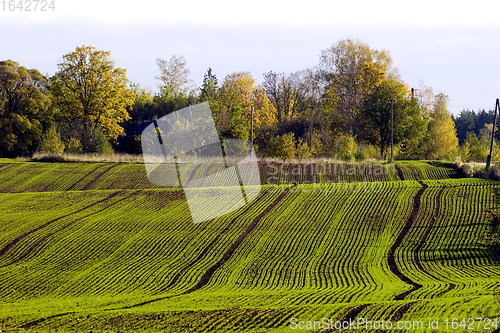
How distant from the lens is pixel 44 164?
4941cm

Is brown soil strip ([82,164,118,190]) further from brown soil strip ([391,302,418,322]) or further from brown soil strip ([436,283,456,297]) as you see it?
brown soil strip ([391,302,418,322])

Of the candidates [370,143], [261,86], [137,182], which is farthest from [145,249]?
[261,86]

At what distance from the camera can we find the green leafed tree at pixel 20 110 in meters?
56.7

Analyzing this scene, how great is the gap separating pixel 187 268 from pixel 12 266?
350 inches

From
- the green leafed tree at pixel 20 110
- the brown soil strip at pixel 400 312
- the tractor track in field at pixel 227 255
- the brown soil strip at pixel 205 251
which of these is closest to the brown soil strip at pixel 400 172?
the tractor track in field at pixel 227 255

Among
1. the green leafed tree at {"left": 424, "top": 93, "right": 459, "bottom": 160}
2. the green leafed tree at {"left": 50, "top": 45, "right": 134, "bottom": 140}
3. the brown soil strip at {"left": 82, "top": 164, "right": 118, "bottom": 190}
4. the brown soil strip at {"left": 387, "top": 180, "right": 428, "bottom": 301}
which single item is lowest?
the brown soil strip at {"left": 387, "top": 180, "right": 428, "bottom": 301}

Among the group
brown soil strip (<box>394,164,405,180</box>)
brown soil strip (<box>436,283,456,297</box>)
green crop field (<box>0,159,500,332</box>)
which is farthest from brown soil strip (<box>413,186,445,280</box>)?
brown soil strip (<box>394,164,405,180</box>)

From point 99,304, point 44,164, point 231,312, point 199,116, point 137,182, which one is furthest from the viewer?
point 199,116

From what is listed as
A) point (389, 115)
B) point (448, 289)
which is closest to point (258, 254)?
point (448, 289)

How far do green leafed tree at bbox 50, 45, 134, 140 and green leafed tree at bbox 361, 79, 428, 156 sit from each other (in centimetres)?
2901

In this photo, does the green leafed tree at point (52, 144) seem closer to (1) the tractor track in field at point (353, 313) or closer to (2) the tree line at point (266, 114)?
(2) the tree line at point (266, 114)

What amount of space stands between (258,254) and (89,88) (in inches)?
1508

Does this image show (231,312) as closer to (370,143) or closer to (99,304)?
(99,304)

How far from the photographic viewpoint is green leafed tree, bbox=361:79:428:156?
5709 cm
